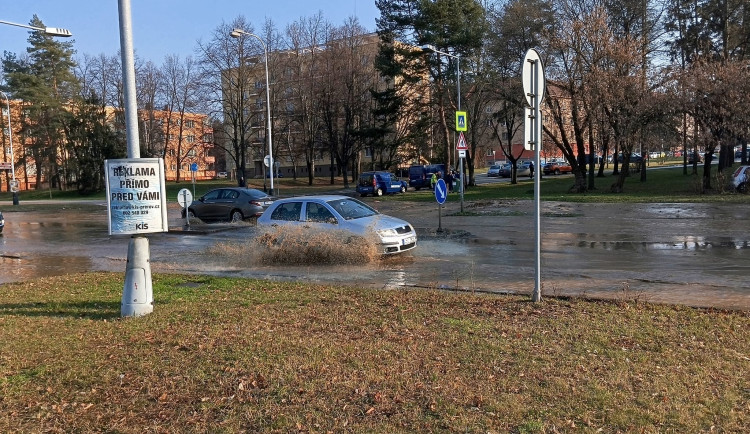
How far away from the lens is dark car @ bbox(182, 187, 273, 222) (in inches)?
851

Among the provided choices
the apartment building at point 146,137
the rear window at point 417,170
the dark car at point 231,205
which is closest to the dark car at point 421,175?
the rear window at point 417,170

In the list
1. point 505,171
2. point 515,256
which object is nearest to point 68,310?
point 515,256

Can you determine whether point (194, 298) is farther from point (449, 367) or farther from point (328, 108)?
point (328, 108)

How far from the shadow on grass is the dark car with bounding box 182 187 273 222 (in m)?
13.8

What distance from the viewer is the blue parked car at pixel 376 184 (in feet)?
127

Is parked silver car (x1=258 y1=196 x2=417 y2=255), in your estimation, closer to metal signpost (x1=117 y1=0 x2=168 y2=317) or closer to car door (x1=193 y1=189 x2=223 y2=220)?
metal signpost (x1=117 y1=0 x2=168 y2=317)

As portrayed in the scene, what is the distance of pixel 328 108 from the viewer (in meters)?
52.4

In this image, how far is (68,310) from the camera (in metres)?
7.24

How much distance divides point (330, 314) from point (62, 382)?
116 inches

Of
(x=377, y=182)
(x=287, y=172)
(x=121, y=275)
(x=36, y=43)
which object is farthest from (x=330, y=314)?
(x=287, y=172)

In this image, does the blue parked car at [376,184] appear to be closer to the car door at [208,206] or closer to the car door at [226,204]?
the car door at [208,206]

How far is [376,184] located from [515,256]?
1059 inches

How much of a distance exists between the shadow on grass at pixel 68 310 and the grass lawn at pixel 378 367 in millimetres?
44

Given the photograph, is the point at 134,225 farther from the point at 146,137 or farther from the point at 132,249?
the point at 146,137
